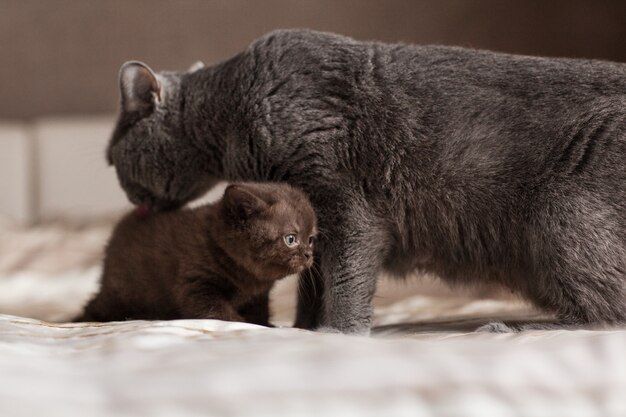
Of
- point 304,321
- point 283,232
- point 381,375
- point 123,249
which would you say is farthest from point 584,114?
point 123,249

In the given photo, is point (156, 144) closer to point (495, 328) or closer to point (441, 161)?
point (441, 161)

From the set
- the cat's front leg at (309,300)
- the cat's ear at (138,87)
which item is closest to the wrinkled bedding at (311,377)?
the cat's front leg at (309,300)

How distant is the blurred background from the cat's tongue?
48.2 inches

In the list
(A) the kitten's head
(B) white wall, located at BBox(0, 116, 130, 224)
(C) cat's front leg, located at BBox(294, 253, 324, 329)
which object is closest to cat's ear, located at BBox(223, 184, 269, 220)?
(A) the kitten's head

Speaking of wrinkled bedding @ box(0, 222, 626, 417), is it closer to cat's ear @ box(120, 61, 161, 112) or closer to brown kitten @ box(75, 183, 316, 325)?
brown kitten @ box(75, 183, 316, 325)

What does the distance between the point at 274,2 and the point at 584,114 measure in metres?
2.44

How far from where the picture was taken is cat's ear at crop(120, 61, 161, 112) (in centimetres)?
182

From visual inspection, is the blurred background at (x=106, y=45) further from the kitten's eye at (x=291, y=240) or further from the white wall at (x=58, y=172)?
the kitten's eye at (x=291, y=240)

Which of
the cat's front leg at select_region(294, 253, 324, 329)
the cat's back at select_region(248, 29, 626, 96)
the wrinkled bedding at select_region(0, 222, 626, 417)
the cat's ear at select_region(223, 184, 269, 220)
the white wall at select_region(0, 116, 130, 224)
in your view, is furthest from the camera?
the white wall at select_region(0, 116, 130, 224)

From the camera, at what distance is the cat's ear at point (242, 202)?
144 centimetres

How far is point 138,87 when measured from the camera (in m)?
1.85

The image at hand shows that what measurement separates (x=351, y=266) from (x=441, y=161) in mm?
276

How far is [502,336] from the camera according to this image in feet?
4.34

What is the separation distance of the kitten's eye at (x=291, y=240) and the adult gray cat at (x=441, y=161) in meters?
0.13
